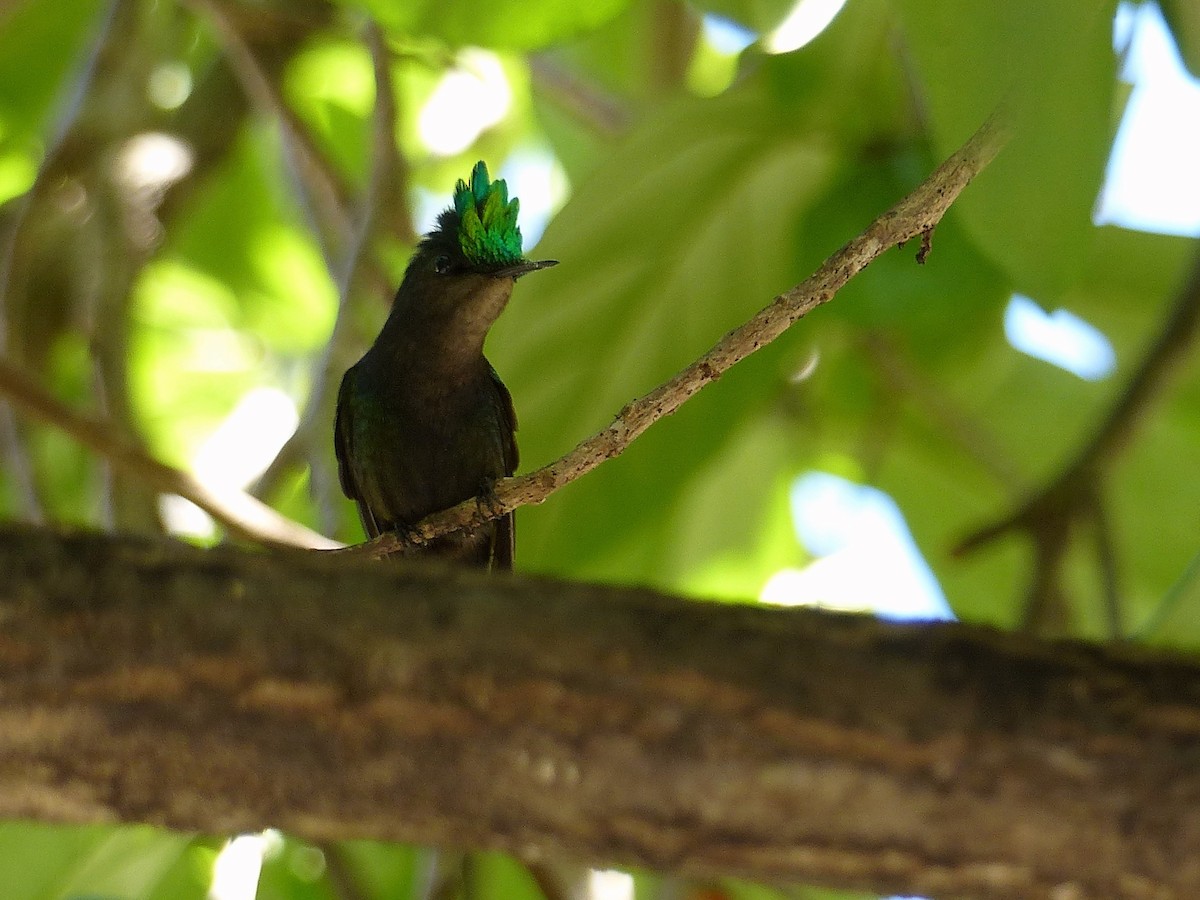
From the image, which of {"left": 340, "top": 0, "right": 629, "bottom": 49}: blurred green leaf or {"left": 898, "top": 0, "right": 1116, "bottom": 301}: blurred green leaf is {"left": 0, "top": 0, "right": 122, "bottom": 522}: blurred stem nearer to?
{"left": 340, "top": 0, "right": 629, "bottom": 49}: blurred green leaf

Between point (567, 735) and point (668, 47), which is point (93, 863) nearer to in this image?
point (567, 735)

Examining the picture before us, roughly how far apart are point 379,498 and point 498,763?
1.96 metres

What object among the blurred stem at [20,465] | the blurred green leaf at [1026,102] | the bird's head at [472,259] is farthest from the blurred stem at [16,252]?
the blurred green leaf at [1026,102]

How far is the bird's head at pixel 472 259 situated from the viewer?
2.73 meters

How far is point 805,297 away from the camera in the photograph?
1.59 meters

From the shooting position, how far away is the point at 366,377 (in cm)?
311

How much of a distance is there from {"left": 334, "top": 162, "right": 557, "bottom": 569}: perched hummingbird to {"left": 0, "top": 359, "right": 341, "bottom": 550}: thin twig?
1.62ft

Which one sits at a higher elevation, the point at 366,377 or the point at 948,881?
the point at 366,377

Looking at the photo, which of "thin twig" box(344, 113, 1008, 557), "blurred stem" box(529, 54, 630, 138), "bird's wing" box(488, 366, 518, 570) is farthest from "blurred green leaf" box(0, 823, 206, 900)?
"blurred stem" box(529, 54, 630, 138)

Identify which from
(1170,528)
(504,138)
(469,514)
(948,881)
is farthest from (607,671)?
(504,138)

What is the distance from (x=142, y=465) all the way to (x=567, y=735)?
142 cm

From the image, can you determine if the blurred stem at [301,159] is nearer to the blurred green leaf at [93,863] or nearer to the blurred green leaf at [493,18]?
the blurred green leaf at [493,18]

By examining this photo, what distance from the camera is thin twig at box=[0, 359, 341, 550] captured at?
2.47 meters

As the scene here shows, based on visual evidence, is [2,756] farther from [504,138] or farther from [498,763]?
[504,138]
